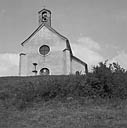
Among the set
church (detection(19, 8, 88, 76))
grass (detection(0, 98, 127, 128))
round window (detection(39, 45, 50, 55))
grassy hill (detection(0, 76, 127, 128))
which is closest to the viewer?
grass (detection(0, 98, 127, 128))

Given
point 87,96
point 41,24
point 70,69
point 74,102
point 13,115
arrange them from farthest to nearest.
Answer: point 41,24 → point 70,69 → point 87,96 → point 74,102 → point 13,115

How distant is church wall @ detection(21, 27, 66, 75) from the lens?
33.5 m

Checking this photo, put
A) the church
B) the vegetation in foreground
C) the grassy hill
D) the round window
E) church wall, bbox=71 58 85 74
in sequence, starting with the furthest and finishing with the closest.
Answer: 1. church wall, bbox=71 58 85 74
2. the round window
3. the church
4. the vegetation in foreground
5. the grassy hill

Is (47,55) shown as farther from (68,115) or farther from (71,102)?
(68,115)

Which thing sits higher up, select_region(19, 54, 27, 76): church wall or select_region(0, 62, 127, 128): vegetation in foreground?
select_region(19, 54, 27, 76): church wall

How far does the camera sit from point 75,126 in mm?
8617

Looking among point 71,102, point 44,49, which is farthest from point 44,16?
point 71,102

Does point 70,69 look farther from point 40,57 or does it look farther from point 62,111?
point 62,111

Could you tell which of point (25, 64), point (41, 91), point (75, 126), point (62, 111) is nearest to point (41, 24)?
point (25, 64)

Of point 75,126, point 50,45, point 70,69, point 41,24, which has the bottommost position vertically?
point 75,126

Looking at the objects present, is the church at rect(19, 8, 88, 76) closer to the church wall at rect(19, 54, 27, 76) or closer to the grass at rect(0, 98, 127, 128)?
the church wall at rect(19, 54, 27, 76)

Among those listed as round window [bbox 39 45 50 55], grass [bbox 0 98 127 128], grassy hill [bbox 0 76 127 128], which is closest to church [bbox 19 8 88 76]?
round window [bbox 39 45 50 55]

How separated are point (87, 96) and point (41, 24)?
2352 centimetres

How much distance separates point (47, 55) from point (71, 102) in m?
21.7
